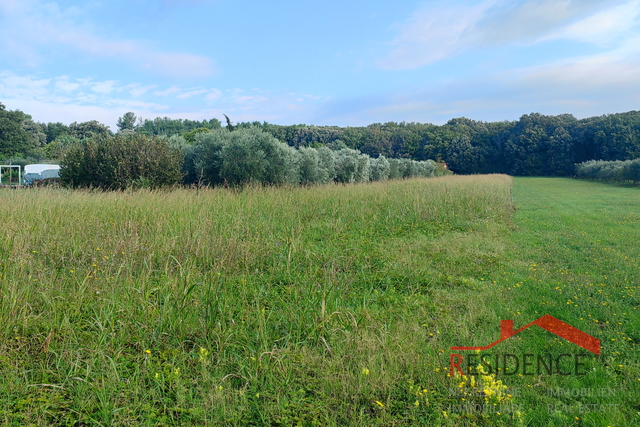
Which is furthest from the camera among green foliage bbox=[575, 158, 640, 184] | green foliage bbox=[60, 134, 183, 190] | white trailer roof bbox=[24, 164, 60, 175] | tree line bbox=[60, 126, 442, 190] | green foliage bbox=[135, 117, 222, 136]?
green foliage bbox=[135, 117, 222, 136]

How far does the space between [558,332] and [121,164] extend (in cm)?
1335

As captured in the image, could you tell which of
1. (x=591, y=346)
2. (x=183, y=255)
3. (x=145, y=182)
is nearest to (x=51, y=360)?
(x=183, y=255)

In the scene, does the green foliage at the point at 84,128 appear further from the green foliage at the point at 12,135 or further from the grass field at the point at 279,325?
the grass field at the point at 279,325

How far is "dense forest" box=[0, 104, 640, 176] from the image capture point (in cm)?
5106

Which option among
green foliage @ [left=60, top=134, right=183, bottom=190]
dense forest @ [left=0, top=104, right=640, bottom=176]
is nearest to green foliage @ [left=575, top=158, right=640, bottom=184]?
dense forest @ [left=0, top=104, right=640, bottom=176]

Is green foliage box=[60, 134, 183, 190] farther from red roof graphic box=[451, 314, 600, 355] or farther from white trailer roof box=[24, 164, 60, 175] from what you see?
white trailer roof box=[24, 164, 60, 175]

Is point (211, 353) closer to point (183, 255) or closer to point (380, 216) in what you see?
point (183, 255)

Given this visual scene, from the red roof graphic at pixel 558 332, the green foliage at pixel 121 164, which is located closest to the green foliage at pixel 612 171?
the red roof graphic at pixel 558 332

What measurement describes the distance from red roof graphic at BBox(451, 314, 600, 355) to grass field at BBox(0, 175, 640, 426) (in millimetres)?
94

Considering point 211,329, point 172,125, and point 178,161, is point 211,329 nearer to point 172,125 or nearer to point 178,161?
point 178,161

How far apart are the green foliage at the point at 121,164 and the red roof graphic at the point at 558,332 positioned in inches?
470

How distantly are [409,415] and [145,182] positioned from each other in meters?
12.3

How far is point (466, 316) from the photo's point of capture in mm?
4129

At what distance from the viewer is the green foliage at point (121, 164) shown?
13000mm
